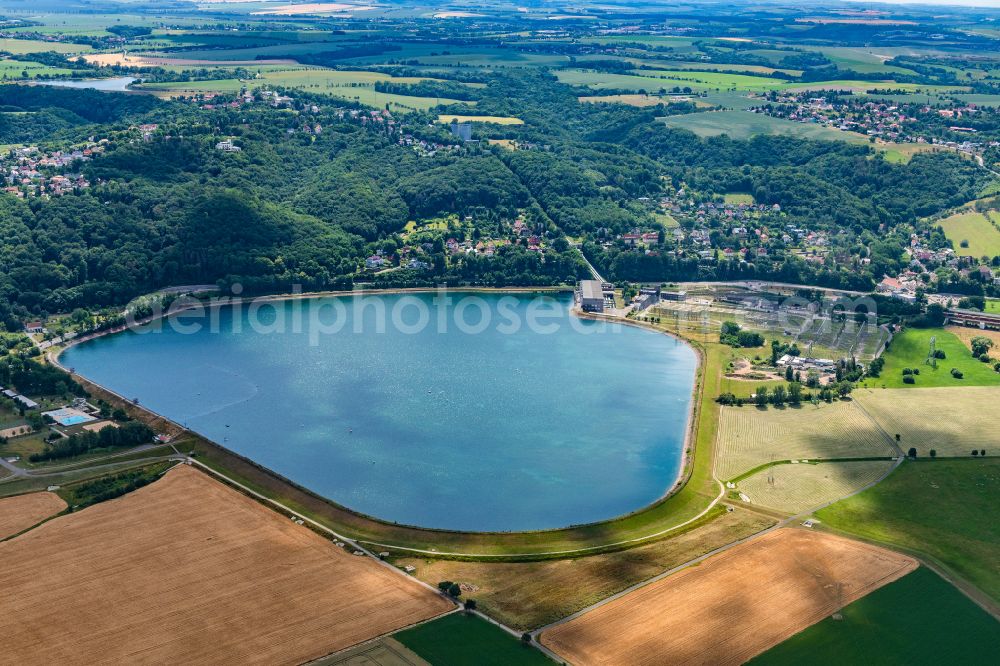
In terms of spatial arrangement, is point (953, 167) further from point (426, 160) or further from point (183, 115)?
point (183, 115)

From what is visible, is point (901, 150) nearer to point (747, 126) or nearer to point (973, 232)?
point (747, 126)

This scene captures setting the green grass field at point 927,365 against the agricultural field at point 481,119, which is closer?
the green grass field at point 927,365

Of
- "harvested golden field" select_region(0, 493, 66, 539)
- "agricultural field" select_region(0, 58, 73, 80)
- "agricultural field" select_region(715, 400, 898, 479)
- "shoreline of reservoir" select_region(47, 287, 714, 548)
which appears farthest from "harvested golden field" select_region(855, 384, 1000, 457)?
"agricultural field" select_region(0, 58, 73, 80)

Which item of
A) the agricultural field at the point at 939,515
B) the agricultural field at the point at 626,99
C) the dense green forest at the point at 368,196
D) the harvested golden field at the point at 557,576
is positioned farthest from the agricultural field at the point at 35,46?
the agricultural field at the point at 939,515

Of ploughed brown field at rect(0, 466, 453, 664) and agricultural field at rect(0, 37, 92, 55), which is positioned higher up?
agricultural field at rect(0, 37, 92, 55)

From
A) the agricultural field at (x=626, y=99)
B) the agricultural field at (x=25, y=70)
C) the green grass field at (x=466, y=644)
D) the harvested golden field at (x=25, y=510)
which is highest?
the agricultural field at (x=25, y=70)

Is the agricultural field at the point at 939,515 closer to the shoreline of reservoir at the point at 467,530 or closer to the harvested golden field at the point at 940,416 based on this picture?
the harvested golden field at the point at 940,416

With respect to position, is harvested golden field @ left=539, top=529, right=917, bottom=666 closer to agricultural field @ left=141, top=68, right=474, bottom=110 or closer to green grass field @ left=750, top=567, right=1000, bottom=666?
green grass field @ left=750, top=567, right=1000, bottom=666
